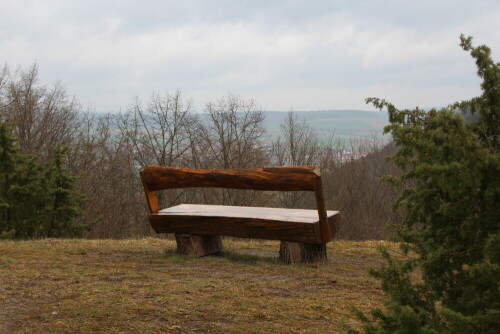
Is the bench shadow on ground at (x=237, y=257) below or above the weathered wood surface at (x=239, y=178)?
below

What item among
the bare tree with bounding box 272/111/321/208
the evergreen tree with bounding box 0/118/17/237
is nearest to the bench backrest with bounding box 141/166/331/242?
the evergreen tree with bounding box 0/118/17/237

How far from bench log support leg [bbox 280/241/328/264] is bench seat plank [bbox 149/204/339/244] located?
34 cm

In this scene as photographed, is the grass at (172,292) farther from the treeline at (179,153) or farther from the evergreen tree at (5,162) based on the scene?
the treeline at (179,153)

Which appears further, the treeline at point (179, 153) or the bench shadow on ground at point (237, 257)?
the treeline at point (179, 153)

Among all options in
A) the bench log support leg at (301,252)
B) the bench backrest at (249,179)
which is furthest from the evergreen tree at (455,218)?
the bench log support leg at (301,252)

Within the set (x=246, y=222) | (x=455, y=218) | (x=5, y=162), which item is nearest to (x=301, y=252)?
(x=246, y=222)

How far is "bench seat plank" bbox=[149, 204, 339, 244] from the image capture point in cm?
639

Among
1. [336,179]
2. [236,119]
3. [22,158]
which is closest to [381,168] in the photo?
[336,179]

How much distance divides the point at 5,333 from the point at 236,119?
29365 mm

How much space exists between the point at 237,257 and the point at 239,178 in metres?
1.41

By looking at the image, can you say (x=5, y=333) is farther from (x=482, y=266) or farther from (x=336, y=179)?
(x=336, y=179)

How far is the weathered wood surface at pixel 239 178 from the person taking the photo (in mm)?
5996

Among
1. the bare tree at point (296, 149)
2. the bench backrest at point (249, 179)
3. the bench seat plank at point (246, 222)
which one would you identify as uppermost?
the bare tree at point (296, 149)

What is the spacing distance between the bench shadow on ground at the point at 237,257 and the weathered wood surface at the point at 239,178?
37.3 inches
